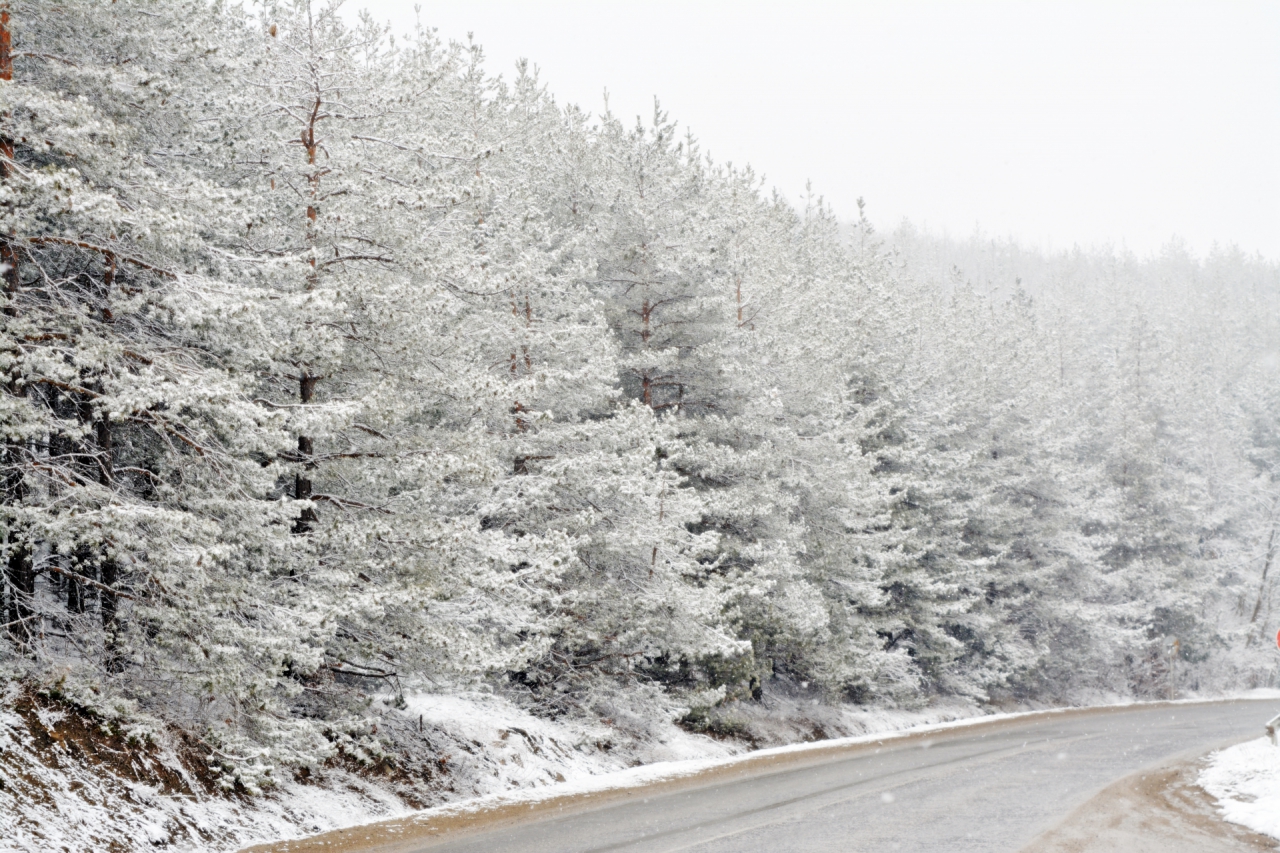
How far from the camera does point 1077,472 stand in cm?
3275

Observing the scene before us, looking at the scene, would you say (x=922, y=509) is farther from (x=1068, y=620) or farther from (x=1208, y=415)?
(x=1208, y=415)

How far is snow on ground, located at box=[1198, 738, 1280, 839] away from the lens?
11984mm

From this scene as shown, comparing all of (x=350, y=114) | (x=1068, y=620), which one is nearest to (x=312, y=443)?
(x=350, y=114)

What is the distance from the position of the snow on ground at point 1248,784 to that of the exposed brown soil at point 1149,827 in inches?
8.1

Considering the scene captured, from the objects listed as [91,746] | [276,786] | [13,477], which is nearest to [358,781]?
[276,786]

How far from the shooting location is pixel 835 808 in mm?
12203

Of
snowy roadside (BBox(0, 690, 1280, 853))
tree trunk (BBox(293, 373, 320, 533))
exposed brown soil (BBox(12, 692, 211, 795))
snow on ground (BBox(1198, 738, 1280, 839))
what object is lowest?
snow on ground (BBox(1198, 738, 1280, 839))

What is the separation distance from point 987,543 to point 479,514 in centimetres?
A: 2015

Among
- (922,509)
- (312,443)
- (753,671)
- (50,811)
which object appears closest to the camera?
(50,811)

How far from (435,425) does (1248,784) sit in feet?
44.9

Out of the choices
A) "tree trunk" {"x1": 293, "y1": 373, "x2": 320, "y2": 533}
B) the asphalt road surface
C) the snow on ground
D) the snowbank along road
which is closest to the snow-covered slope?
the snowbank along road

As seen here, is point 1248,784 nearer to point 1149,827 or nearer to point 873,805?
point 1149,827

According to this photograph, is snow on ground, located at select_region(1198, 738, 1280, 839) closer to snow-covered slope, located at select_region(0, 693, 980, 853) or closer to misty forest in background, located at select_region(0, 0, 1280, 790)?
misty forest in background, located at select_region(0, 0, 1280, 790)

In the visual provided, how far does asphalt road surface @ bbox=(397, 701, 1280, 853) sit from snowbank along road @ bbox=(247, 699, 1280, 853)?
2 centimetres
